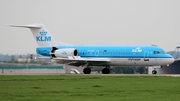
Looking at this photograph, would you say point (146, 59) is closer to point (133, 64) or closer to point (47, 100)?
point (133, 64)

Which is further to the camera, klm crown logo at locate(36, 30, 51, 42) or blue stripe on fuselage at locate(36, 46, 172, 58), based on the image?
klm crown logo at locate(36, 30, 51, 42)

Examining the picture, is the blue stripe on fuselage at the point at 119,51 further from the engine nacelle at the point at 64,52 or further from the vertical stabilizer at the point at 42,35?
the vertical stabilizer at the point at 42,35

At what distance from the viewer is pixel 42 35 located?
66812mm

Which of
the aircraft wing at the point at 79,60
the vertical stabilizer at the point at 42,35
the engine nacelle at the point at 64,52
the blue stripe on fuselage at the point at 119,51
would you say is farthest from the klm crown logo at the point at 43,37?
the aircraft wing at the point at 79,60

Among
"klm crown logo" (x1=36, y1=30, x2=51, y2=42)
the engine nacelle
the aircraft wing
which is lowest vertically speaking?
the aircraft wing

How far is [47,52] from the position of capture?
6538cm

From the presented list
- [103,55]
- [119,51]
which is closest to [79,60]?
[103,55]

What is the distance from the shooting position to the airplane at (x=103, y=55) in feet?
199

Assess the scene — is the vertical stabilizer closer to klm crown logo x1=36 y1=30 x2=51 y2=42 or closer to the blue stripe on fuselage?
klm crown logo x1=36 y1=30 x2=51 y2=42

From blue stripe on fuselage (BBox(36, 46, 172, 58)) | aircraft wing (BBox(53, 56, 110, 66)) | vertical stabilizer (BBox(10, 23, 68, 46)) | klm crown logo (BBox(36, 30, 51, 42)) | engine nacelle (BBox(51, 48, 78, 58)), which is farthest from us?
klm crown logo (BBox(36, 30, 51, 42))

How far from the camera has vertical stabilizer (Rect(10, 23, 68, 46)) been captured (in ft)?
218

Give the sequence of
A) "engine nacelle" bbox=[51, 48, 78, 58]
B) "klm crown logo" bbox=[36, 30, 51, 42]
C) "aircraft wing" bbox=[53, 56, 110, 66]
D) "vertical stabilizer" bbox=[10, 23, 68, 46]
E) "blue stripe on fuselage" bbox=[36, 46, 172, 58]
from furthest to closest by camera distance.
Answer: "klm crown logo" bbox=[36, 30, 51, 42] → "vertical stabilizer" bbox=[10, 23, 68, 46] → "engine nacelle" bbox=[51, 48, 78, 58] → "aircraft wing" bbox=[53, 56, 110, 66] → "blue stripe on fuselage" bbox=[36, 46, 172, 58]

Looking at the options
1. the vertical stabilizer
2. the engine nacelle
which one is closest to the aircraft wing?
the engine nacelle

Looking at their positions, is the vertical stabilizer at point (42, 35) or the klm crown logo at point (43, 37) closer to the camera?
the vertical stabilizer at point (42, 35)
